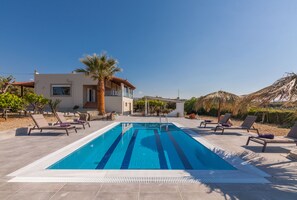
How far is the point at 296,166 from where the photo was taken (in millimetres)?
4879

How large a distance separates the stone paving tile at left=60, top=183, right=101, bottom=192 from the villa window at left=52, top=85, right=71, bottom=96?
2652cm

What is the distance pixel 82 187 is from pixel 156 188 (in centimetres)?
155

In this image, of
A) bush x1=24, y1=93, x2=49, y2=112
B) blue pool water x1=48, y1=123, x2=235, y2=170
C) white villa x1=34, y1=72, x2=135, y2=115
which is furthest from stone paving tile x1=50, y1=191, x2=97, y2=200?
white villa x1=34, y1=72, x2=135, y2=115

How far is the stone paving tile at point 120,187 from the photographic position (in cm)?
345

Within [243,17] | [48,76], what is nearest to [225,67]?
[243,17]

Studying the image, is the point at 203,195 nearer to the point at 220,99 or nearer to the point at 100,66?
the point at 220,99

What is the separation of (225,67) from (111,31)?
46.2 ft

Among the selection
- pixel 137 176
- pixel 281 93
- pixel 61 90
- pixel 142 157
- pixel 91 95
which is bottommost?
pixel 142 157

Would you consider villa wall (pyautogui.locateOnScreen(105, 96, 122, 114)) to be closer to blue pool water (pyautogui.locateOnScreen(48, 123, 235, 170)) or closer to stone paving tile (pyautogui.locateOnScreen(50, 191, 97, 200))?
blue pool water (pyautogui.locateOnScreen(48, 123, 235, 170))

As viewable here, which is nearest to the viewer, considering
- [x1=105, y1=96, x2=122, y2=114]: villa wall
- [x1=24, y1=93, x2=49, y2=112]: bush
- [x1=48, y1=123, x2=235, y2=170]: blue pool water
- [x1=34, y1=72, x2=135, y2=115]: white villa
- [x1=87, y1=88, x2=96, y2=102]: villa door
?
[x1=48, y1=123, x2=235, y2=170]: blue pool water

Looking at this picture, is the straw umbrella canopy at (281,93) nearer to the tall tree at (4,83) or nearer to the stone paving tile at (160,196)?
the stone paving tile at (160,196)

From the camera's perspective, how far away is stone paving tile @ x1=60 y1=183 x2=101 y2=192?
3490 mm

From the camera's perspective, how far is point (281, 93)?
4609 mm

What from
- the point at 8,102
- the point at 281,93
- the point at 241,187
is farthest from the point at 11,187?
the point at 8,102
